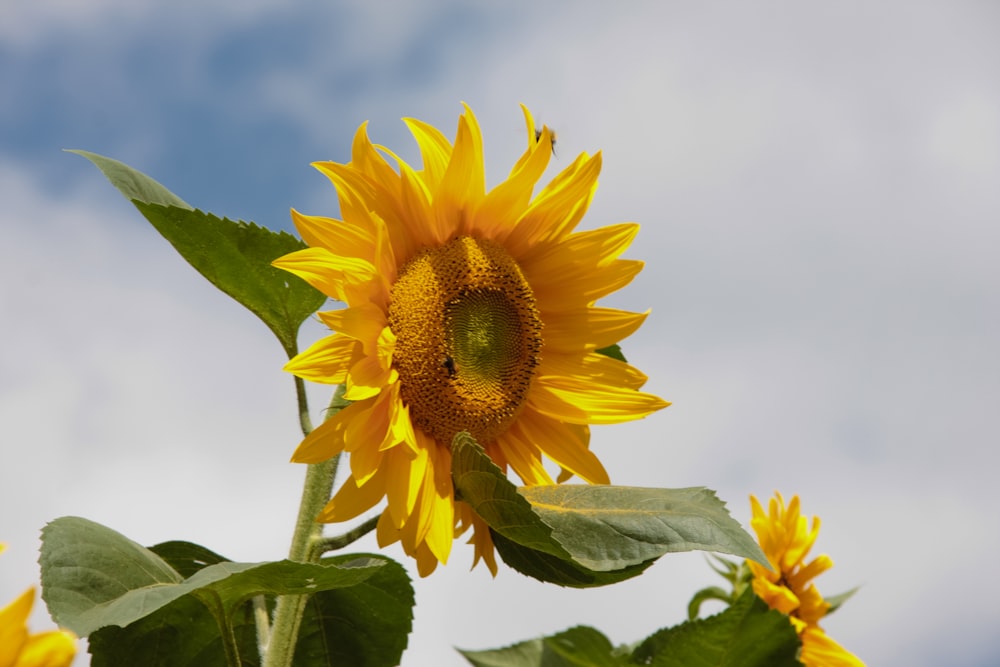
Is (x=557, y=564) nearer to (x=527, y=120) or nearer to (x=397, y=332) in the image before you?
(x=397, y=332)

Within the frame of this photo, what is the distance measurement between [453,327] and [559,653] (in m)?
0.59

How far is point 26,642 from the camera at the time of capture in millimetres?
740

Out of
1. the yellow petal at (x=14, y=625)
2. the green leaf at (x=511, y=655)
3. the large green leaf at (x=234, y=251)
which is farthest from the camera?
the large green leaf at (x=234, y=251)

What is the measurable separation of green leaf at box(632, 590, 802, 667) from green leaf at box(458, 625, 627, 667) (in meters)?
0.10

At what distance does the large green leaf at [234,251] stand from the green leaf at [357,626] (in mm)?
452

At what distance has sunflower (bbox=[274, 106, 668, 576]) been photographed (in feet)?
5.55

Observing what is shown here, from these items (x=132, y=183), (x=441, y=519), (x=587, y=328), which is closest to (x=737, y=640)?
(x=441, y=519)

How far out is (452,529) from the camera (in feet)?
5.57

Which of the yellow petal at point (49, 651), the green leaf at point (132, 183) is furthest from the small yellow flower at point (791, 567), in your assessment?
the yellow petal at point (49, 651)

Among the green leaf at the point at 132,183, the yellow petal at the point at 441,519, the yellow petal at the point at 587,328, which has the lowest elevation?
the yellow petal at the point at 441,519

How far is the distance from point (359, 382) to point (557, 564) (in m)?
0.43

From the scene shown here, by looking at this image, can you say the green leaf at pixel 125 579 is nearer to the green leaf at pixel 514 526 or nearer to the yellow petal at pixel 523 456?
the green leaf at pixel 514 526

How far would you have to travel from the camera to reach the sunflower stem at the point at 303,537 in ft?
5.49

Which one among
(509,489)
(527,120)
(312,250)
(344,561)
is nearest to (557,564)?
(509,489)
